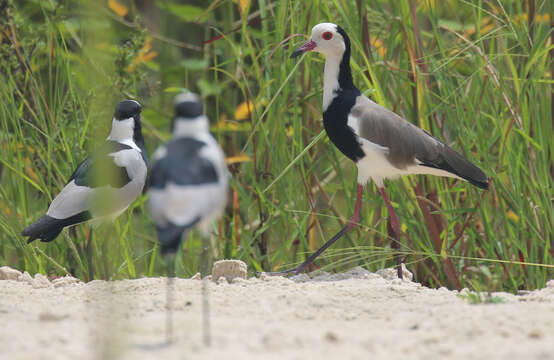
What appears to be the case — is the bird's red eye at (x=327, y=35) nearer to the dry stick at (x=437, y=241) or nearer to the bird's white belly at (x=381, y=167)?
the bird's white belly at (x=381, y=167)

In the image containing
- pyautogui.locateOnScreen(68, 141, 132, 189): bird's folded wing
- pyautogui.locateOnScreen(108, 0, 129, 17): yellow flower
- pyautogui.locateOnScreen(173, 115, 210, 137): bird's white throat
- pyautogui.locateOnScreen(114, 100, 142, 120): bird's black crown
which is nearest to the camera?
pyautogui.locateOnScreen(173, 115, 210, 137): bird's white throat

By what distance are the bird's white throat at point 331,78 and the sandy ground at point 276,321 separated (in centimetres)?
97

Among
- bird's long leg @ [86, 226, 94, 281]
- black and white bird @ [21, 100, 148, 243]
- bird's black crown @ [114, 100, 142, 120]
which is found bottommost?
bird's long leg @ [86, 226, 94, 281]

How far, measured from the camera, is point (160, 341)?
226cm

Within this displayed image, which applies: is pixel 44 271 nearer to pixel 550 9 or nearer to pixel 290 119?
pixel 290 119

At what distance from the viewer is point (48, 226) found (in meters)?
3.92

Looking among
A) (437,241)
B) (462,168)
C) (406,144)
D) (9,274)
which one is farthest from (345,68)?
(9,274)

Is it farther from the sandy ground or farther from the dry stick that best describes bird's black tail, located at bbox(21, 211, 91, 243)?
the dry stick

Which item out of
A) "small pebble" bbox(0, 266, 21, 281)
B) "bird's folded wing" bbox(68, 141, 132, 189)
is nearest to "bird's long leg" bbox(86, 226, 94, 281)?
"bird's folded wing" bbox(68, 141, 132, 189)

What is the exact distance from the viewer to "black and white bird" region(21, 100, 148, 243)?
3.89 meters

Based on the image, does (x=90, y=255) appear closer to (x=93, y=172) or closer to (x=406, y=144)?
(x=93, y=172)

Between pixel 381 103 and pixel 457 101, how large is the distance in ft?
1.29

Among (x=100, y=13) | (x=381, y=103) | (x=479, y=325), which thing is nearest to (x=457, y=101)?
(x=381, y=103)

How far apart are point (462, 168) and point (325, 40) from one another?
967mm
